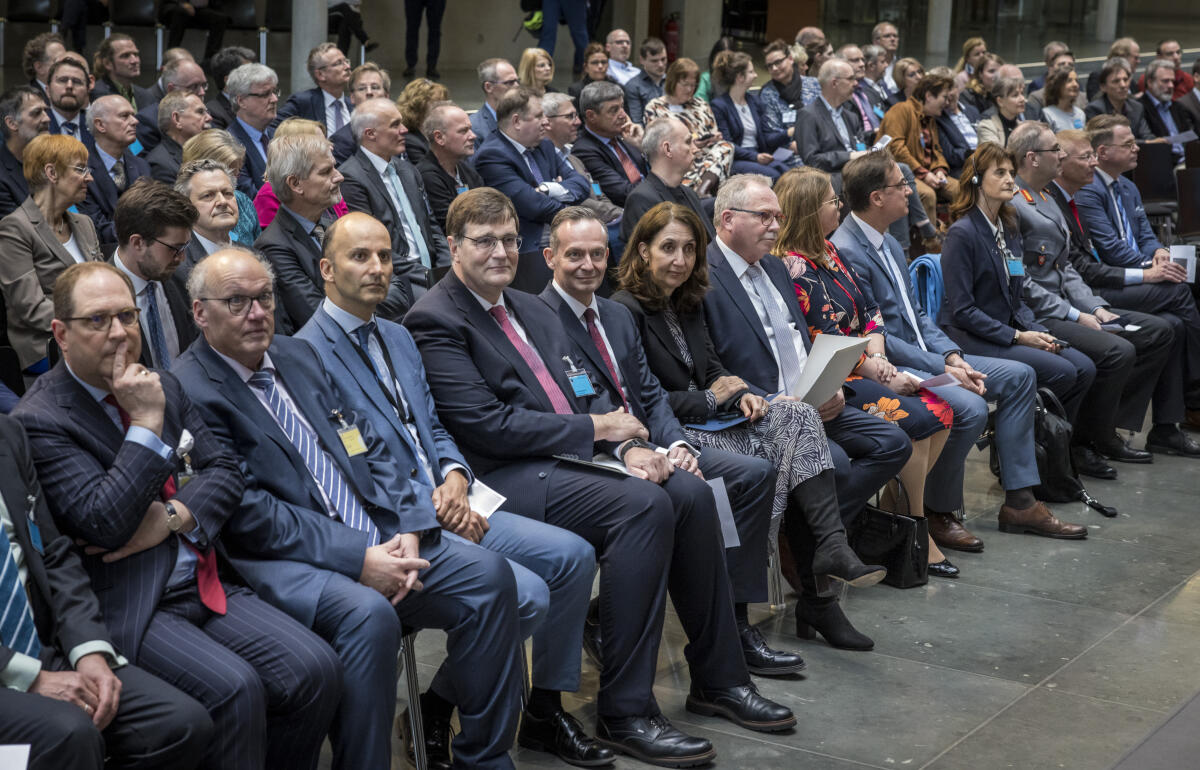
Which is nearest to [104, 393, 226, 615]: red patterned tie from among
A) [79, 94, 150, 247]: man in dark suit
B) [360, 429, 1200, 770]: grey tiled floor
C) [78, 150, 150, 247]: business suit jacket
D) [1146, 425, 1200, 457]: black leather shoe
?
[360, 429, 1200, 770]: grey tiled floor

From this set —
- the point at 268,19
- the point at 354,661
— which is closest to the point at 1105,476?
the point at 354,661

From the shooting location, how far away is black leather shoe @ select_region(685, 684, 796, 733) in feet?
11.4

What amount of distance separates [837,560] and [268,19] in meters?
8.71

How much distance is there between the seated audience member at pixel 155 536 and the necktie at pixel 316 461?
9.6 inches

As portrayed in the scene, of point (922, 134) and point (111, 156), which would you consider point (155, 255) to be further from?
point (922, 134)

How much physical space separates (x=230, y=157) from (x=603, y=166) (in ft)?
8.80

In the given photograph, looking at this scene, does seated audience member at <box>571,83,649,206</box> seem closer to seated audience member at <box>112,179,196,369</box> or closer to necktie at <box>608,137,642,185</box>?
necktie at <box>608,137,642,185</box>

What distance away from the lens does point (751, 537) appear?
3850 mm

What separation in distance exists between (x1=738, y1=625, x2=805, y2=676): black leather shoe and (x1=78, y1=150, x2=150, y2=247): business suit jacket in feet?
10.5

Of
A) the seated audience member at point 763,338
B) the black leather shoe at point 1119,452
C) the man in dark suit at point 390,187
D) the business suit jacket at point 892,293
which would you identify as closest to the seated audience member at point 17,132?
the man in dark suit at point 390,187

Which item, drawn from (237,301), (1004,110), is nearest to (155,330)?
(237,301)

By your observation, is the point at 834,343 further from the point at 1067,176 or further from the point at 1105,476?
the point at 1067,176

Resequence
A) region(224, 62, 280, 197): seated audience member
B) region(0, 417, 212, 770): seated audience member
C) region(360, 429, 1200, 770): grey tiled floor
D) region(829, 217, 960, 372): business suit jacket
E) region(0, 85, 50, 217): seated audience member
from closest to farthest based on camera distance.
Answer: region(0, 417, 212, 770): seated audience member
region(360, 429, 1200, 770): grey tiled floor
region(829, 217, 960, 372): business suit jacket
region(0, 85, 50, 217): seated audience member
region(224, 62, 280, 197): seated audience member

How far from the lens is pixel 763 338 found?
4441 mm
